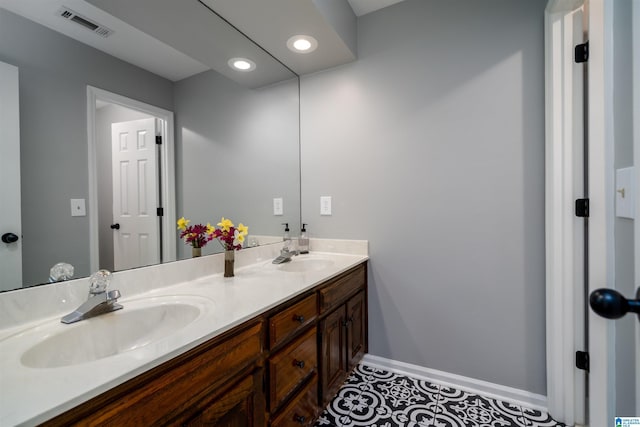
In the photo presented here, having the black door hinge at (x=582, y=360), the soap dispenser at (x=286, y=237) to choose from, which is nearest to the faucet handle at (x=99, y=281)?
the soap dispenser at (x=286, y=237)

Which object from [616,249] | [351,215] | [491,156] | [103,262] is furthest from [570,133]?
[103,262]

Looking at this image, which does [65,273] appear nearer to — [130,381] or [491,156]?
[130,381]

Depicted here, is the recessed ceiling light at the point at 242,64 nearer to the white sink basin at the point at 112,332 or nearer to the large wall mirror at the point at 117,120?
the large wall mirror at the point at 117,120

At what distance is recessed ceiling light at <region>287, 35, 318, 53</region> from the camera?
5.55 ft

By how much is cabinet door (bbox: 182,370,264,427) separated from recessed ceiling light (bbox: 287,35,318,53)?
5.89ft

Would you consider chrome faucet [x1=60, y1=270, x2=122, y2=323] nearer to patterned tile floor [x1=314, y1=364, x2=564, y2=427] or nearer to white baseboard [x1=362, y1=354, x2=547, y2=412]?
patterned tile floor [x1=314, y1=364, x2=564, y2=427]

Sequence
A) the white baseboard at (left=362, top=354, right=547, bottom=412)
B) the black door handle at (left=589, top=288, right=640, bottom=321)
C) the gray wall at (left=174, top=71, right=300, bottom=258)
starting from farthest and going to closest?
the white baseboard at (left=362, top=354, right=547, bottom=412), the gray wall at (left=174, top=71, right=300, bottom=258), the black door handle at (left=589, top=288, right=640, bottom=321)

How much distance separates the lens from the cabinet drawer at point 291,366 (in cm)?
103

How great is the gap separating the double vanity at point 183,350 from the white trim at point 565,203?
1071 millimetres

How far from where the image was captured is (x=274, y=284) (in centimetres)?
128

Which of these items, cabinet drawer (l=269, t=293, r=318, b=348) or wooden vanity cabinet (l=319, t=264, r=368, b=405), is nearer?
cabinet drawer (l=269, t=293, r=318, b=348)

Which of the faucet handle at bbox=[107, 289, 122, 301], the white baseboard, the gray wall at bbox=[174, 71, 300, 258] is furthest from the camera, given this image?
the white baseboard

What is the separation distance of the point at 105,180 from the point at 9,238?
1.06 ft

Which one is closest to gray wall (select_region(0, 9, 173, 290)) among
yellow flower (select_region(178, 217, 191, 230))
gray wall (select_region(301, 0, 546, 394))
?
yellow flower (select_region(178, 217, 191, 230))
